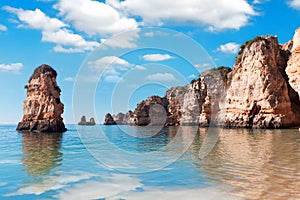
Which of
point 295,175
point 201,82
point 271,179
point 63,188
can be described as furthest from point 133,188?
point 201,82

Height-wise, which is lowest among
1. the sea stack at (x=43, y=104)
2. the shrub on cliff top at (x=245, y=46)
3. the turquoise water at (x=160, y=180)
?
the turquoise water at (x=160, y=180)

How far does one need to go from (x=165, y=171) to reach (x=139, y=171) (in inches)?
41.0

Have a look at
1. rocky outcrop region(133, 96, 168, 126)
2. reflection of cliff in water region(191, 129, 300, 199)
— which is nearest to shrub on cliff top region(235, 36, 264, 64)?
reflection of cliff in water region(191, 129, 300, 199)

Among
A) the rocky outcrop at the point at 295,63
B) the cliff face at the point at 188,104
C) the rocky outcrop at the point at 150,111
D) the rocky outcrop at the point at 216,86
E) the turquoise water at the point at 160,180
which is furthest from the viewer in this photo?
the rocky outcrop at the point at 150,111

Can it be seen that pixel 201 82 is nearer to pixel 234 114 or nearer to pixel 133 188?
pixel 234 114

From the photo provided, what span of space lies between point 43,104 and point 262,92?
39.1 metres

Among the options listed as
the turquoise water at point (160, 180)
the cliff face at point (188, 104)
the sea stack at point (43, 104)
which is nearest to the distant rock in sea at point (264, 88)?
the cliff face at point (188, 104)

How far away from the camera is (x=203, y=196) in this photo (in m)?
7.07

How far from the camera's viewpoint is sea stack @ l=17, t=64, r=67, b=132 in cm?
4975

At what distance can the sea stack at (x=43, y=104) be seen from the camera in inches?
1959

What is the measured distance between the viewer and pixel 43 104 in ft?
165

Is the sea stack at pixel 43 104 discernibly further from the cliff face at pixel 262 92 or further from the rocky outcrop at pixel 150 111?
the rocky outcrop at pixel 150 111

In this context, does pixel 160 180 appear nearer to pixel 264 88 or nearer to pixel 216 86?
pixel 264 88

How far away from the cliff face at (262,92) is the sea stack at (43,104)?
32368 millimetres
